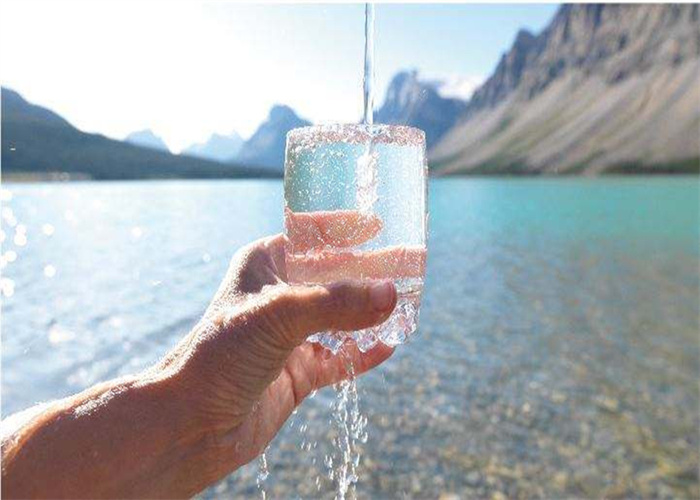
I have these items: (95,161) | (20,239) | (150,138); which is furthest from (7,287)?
(95,161)

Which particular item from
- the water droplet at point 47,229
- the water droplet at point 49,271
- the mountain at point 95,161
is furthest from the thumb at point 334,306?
the mountain at point 95,161

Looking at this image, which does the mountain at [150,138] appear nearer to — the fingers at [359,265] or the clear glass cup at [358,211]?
the clear glass cup at [358,211]

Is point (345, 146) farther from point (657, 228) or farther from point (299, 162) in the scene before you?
point (657, 228)

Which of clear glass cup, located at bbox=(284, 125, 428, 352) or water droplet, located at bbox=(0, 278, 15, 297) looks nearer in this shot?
clear glass cup, located at bbox=(284, 125, 428, 352)

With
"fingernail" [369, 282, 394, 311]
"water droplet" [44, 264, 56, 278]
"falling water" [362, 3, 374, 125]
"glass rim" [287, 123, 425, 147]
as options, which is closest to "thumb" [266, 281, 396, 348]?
"fingernail" [369, 282, 394, 311]

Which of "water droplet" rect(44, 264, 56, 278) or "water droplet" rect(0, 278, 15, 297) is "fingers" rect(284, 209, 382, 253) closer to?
"water droplet" rect(0, 278, 15, 297)

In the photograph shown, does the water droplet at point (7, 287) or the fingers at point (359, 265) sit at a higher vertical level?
the fingers at point (359, 265)
